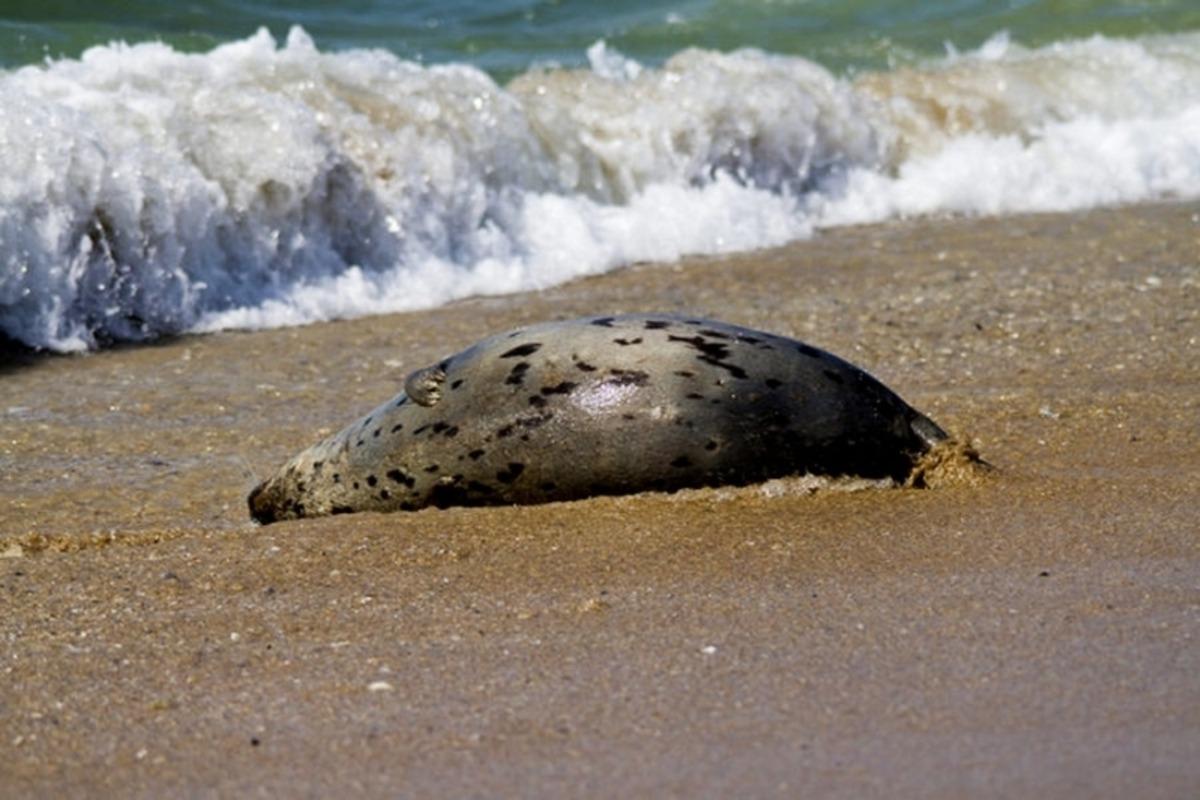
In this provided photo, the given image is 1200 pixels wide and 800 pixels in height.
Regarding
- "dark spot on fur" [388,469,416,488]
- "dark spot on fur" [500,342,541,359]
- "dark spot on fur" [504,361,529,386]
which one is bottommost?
"dark spot on fur" [388,469,416,488]

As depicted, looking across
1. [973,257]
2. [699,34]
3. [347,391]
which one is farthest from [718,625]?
[699,34]

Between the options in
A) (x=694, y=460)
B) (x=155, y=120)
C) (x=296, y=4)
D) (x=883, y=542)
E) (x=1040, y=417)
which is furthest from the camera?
(x=296, y=4)

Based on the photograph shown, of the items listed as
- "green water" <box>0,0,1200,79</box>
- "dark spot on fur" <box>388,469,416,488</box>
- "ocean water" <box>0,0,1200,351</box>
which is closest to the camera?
"dark spot on fur" <box>388,469,416,488</box>

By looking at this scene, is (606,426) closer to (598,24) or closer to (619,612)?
(619,612)

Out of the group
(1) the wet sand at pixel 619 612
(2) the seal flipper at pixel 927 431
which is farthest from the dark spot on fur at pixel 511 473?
(2) the seal flipper at pixel 927 431

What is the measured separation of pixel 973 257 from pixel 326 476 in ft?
15.2

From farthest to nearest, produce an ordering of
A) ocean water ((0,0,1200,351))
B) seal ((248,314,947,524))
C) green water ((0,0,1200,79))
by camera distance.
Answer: green water ((0,0,1200,79)), ocean water ((0,0,1200,351)), seal ((248,314,947,524))

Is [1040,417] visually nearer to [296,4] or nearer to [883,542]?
[883,542]

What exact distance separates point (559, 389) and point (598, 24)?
10.1 meters

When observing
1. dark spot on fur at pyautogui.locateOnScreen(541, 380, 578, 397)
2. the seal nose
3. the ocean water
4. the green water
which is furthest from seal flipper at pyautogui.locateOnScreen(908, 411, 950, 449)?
the green water

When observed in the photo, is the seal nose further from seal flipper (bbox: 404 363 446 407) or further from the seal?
seal flipper (bbox: 404 363 446 407)

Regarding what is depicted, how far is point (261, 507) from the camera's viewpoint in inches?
211

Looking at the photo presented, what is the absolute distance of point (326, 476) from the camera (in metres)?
5.36

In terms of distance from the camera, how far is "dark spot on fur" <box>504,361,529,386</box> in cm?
522
